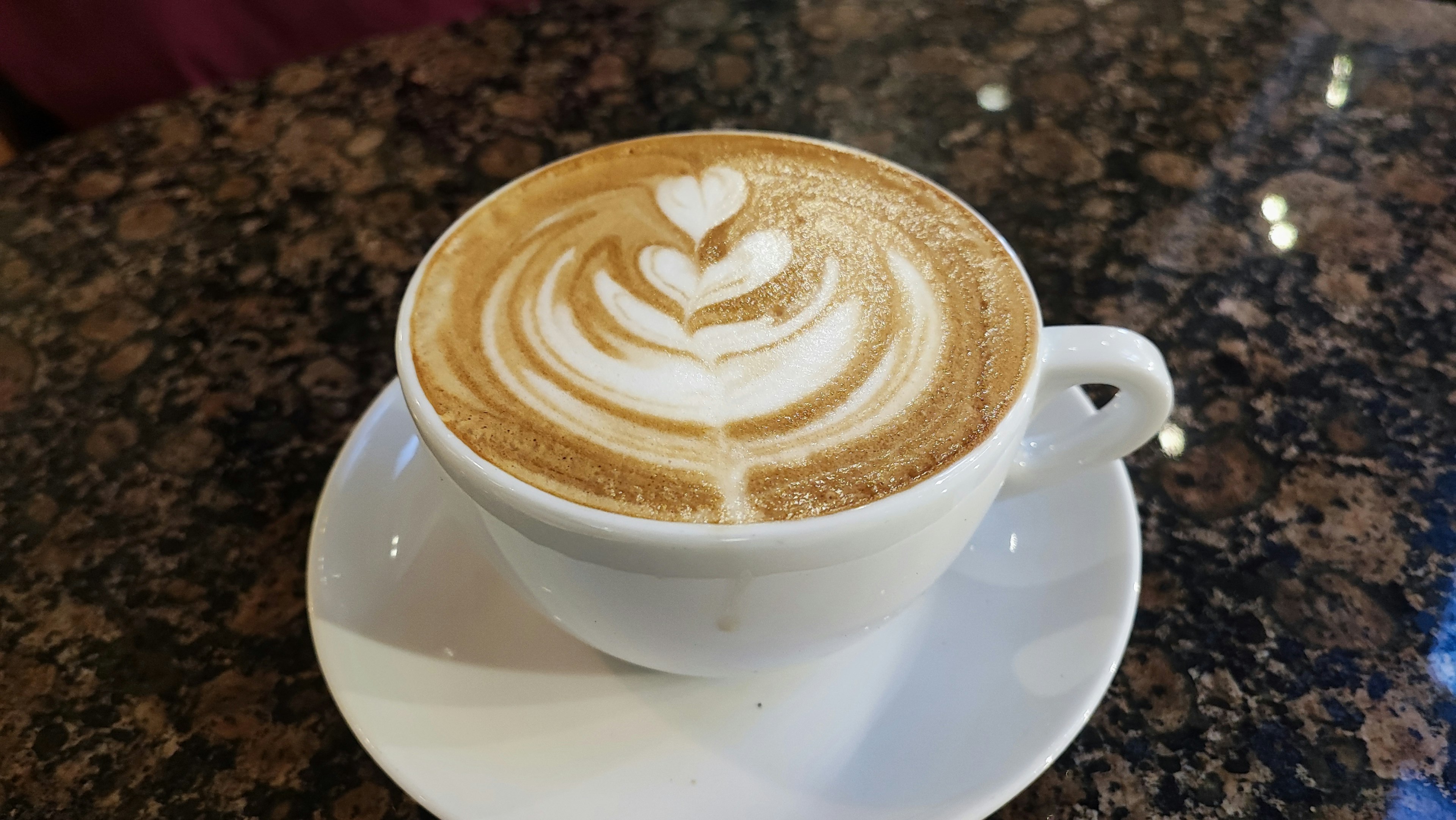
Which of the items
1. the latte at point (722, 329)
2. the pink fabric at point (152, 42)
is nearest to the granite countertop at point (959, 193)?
the latte at point (722, 329)

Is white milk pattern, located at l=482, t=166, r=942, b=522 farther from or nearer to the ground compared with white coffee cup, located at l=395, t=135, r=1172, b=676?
farther from the ground

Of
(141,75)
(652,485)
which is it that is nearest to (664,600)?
(652,485)

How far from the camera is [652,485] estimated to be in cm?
53

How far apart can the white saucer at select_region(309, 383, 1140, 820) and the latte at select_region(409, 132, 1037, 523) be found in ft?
0.34

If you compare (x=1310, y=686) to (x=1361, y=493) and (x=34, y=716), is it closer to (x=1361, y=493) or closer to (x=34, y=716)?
(x=1361, y=493)

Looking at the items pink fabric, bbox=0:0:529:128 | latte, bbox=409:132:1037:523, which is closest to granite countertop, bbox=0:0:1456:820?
latte, bbox=409:132:1037:523

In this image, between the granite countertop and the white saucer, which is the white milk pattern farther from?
the granite countertop

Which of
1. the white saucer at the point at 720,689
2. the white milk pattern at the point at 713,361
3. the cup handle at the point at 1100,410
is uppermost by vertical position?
the white milk pattern at the point at 713,361

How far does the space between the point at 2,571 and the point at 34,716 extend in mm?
170

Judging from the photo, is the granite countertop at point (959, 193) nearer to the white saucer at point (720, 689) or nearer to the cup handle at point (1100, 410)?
the white saucer at point (720, 689)

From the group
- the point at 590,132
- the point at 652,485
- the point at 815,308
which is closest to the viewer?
the point at 652,485

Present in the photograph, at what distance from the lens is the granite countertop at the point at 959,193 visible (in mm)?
658

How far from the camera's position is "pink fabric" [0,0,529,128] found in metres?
1.50

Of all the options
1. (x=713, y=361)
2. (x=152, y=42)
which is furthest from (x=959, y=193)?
(x=152, y=42)
